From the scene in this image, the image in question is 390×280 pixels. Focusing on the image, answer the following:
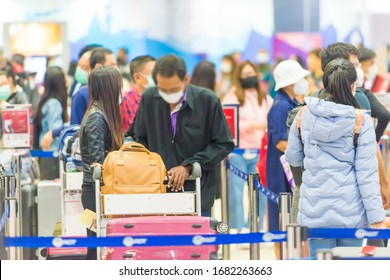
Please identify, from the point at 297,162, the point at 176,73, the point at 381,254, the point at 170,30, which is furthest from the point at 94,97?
the point at 170,30

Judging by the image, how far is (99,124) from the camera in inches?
270

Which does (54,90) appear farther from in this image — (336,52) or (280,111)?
(336,52)

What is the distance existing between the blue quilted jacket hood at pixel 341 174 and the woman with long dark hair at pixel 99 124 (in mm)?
1524

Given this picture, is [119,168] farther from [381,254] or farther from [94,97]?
[381,254]

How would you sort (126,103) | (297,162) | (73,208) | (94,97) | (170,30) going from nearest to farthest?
(297,162)
(94,97)
(73,208)
(126,103)
(170,30)

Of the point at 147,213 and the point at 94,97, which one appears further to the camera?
the point at 94,97

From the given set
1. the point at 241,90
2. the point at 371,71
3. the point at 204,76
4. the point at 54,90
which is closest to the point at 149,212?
the point at 54,90

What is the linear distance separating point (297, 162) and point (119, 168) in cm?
106

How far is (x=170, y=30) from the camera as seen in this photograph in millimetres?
20203

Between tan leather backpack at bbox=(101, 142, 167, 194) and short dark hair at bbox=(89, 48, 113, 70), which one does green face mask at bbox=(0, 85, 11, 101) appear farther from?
tan leather backpack at bbox=(101, 142, 167, 194)

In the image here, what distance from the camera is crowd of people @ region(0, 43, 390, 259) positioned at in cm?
588

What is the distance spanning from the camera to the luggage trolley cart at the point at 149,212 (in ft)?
19.6

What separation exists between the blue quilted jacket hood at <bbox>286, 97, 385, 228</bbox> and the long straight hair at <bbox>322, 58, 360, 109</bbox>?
7 centimetres

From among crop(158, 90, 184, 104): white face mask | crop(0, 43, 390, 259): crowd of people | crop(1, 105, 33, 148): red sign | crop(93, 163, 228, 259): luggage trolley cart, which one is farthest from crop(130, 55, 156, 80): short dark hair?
crop(93, 163, 228, 259): luggage trolley cart
